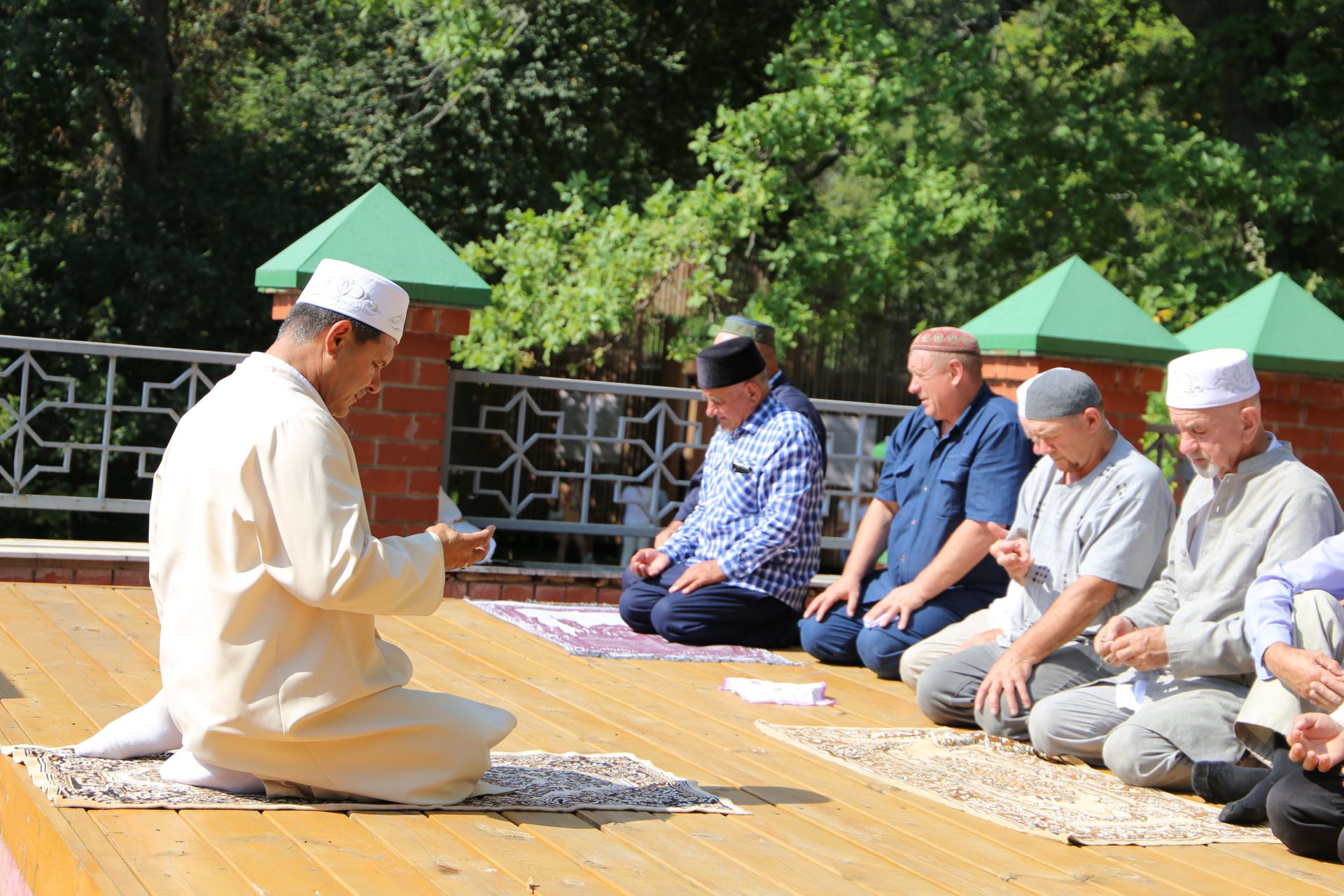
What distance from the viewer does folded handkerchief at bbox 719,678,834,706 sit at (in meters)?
5.52

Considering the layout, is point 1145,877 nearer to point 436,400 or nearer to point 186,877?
point 186,877

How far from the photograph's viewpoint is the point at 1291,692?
13.4 ft

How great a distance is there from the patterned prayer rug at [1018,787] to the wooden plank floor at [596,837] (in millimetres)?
84

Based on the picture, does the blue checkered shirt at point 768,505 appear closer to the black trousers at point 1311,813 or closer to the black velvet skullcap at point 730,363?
the black velvet skullcap at point 730,363

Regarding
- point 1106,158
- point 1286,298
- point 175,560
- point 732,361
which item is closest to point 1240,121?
point 1106,158

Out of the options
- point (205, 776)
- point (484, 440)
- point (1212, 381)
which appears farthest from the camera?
point (484, 440)

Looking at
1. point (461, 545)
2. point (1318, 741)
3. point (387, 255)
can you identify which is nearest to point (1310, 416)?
point (1318, 741)

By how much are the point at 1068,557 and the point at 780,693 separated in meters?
1.23

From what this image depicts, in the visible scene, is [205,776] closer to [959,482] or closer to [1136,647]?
[1136,647]

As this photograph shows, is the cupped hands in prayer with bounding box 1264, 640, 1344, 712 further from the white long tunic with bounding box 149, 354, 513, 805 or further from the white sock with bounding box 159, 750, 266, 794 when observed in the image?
the white sock with bounding box 159, 750, 266, 794

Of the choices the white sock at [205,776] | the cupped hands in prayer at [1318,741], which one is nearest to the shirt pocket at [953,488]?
the cupped hands in prayer at [1318,741]

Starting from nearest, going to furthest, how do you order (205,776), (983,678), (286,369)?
(286,369)
(205,776)
(983,678)

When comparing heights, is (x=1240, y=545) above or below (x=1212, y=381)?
below

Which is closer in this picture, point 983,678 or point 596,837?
point 596,837
